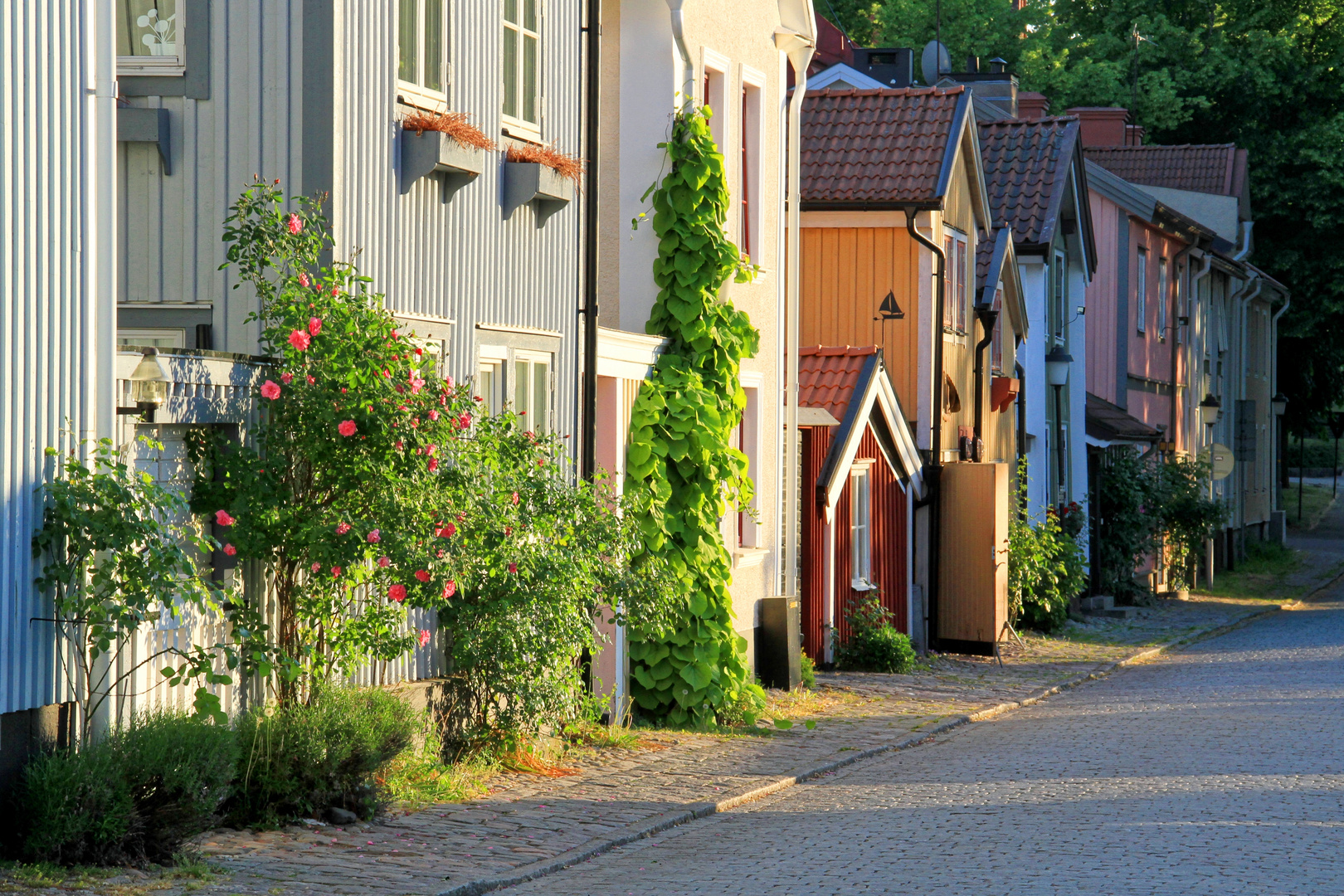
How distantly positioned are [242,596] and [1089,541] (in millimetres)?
21680

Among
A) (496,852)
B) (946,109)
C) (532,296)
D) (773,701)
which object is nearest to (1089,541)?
(946,109)

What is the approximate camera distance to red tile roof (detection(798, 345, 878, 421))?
18719 mm

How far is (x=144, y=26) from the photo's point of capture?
9.45 meters

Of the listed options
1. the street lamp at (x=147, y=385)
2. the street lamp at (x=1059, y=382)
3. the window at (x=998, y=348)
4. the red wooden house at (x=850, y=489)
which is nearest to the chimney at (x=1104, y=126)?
the street lamp at (x=1059, y=382)

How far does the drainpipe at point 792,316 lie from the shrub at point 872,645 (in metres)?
1.95

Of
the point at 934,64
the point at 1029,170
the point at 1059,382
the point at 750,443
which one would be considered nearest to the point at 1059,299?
the point at 1059,382

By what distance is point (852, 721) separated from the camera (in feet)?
48.4

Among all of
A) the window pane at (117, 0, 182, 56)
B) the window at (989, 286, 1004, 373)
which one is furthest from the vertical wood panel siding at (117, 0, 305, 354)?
the window at (989, 286, 1004, 373)

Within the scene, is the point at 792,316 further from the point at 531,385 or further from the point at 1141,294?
the point at 1141,294

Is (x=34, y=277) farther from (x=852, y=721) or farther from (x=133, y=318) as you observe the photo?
(x=852, y=721)

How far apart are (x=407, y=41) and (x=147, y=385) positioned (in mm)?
3237

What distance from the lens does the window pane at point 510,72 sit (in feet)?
38.6

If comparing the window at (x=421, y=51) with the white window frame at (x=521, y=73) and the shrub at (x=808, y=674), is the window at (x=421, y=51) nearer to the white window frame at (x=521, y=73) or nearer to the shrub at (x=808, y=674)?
the white window frame at (x=521, y=73)

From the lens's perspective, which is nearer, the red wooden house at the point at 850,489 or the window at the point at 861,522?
the red wooden house at the point at 850,489
